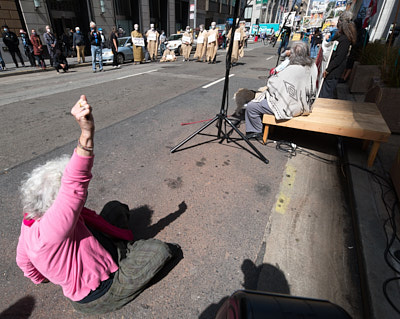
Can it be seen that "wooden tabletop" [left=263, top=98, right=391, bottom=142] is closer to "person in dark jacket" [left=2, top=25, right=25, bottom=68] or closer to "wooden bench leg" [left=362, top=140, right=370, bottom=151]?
"wooden bench leg" [left=362, top=140, right=370, bottom=151]

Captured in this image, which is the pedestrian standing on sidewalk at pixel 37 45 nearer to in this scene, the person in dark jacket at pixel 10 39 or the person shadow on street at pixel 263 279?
the person in dark jacket at pixel 10 39

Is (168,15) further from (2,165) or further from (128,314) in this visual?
(128,314)

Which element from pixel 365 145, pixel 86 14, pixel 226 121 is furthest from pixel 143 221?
pixel 86 14

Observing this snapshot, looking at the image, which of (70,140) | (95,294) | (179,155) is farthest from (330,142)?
(70,140)

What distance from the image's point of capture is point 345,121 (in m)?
3.52

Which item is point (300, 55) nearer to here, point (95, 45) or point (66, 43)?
point (95, 45)

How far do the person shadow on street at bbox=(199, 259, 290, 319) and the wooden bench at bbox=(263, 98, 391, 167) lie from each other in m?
2.35

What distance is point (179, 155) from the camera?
150 inches

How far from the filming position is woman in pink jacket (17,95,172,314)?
110cm

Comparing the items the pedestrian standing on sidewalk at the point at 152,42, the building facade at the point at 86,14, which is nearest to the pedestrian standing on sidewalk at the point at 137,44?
the pedestrian standing on sidewalk at the point at 152,42

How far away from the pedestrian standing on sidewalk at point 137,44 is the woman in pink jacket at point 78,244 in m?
14.6

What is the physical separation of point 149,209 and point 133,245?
0.88m

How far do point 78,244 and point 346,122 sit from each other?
12.3 feet

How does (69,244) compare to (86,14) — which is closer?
(69,244)
